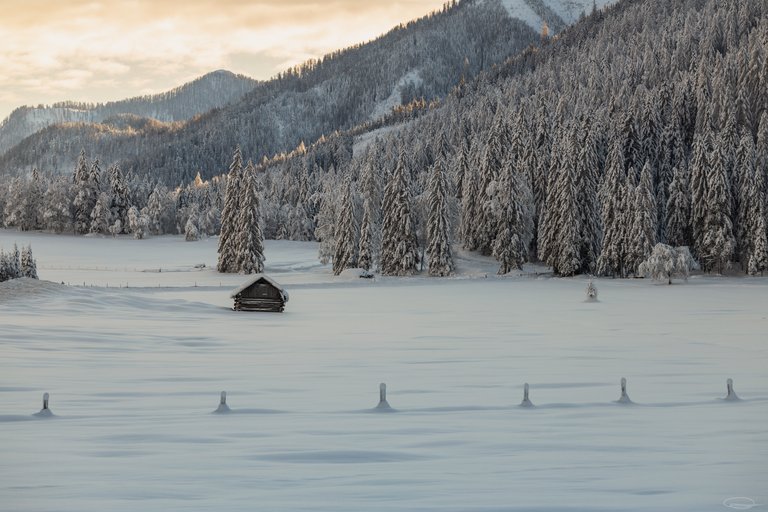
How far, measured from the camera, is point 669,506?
39.1ft

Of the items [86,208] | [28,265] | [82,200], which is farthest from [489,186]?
[86,208]

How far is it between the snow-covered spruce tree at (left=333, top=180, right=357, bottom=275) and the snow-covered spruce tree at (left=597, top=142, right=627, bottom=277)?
80.1 ft

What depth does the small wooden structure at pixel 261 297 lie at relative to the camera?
49.8 meters

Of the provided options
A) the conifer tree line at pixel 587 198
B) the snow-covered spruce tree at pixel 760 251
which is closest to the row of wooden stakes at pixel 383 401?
the conifer tree line at pixel 587 198

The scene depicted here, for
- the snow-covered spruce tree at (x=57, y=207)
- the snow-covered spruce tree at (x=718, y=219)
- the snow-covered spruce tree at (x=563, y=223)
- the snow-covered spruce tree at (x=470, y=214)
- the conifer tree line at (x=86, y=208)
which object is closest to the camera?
the snow-covered spruce tree at (x=563, y=223)

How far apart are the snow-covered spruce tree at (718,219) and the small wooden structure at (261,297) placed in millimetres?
48998

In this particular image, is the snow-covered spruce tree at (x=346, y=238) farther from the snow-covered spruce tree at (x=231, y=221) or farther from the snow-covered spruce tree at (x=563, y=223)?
the snow-covered spruce tree at (x=563, y=223)

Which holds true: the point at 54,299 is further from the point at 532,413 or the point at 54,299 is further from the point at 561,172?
the point at 561,172

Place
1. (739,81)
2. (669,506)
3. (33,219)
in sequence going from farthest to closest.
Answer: (33,219)
(739,81)
(669,506)

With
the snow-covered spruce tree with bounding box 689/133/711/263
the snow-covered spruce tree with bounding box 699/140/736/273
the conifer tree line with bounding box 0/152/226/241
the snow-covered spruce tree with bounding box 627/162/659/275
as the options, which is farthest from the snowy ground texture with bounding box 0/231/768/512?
the conifer tree line with bounding box 0/152/226/241

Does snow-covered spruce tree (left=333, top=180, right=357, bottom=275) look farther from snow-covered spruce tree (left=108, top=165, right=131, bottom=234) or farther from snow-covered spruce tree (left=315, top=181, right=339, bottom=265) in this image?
snow-covered spruce tree (left=108, top=165, right=131, bottom=234)

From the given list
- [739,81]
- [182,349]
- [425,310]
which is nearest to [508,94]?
[739,81]

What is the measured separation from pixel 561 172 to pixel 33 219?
96.9m

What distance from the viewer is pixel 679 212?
3346 inches
